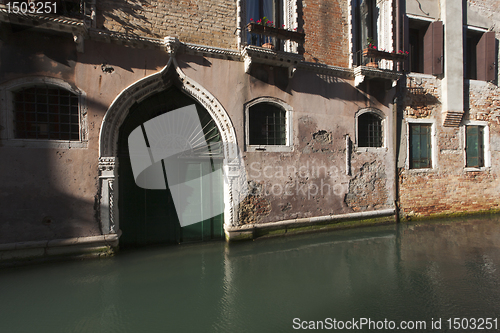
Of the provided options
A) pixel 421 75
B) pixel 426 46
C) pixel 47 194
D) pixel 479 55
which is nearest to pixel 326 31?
pixel 421 75

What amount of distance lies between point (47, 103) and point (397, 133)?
784cm

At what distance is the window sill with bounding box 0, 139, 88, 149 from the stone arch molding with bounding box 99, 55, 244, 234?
37 cm

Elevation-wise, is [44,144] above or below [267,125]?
below

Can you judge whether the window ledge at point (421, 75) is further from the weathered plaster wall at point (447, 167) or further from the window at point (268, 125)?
the window at point (268, 125)

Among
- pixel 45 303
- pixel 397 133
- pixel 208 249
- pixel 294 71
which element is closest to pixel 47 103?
pixel 45 303

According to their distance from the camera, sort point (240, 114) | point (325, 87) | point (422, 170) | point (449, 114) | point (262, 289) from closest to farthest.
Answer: point (262, 289) < point (240, 114) < point (325, 87) < point (422, 170) < point (449, 114)

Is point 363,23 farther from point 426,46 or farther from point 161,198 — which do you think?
point 161,198

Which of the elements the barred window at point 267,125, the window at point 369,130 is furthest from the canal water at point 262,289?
the window at point 369,130

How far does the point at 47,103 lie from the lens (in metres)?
4.44

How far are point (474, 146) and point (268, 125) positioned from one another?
21.4 ft

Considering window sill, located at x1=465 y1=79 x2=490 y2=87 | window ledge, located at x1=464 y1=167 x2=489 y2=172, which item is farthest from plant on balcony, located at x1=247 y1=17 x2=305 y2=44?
window ledge, located at x1=464 y1=167 x2=489 y2=172

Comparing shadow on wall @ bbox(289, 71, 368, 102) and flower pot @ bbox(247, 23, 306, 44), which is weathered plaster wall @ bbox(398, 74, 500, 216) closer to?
shadow on wall @ bbox(289, 71, 368, 102)
